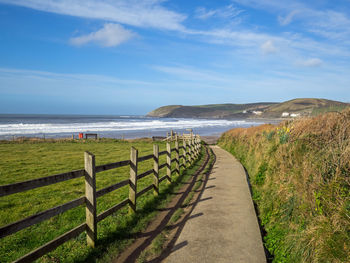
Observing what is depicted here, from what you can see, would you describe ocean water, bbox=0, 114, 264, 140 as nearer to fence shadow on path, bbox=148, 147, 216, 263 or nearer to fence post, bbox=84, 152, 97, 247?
fence shadow on path, bbox=148, 147, 216, 263

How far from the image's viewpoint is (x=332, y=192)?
13.1 ft

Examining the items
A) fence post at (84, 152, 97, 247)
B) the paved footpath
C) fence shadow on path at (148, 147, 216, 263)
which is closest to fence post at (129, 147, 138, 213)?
fence shadow on path at (148, 147, 216, 263)

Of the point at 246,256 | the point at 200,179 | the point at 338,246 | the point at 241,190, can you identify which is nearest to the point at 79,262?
the point at 246,256

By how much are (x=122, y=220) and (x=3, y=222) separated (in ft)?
9.66

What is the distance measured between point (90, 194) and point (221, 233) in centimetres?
256

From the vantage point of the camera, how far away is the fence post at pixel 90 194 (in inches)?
164

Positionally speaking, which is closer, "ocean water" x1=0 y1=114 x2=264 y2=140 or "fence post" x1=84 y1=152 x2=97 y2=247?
"fence post" x1=84 y1=152 x2=97 y2=247

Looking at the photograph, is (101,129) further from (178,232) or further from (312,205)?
(312,205)

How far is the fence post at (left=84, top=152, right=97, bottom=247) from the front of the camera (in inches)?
164

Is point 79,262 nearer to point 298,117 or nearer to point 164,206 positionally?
point 164,206

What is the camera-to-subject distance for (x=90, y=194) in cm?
422

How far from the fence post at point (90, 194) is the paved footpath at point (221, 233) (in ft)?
4.40

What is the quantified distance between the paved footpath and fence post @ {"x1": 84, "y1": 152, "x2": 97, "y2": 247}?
134 centimetres

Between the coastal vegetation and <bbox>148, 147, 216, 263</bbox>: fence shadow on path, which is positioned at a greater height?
the coastal vegetation
